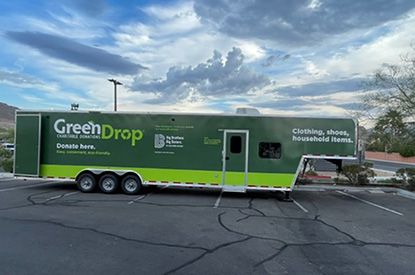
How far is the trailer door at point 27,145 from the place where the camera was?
474 inches

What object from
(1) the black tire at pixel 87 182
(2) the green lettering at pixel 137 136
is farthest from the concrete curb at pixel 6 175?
(2) the green lettering at pixel 137 136

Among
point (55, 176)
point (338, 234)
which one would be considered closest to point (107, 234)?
point (338, 234)

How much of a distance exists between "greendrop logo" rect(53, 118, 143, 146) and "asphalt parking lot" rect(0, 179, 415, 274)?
2191 mm

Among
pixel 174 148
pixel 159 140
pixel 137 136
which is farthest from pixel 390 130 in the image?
pixel 137 136

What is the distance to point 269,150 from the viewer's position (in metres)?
11.3

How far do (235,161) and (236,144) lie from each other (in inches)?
23.9

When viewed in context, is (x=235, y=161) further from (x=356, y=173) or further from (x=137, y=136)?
(x=356, y=173)

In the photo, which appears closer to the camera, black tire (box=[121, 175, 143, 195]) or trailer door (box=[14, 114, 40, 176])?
black tire (box=[121, 175, 143, 195])

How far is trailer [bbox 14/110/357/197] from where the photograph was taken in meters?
11.1

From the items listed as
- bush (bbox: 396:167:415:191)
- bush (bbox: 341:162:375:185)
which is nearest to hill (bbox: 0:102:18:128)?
bush (bbox: 341:162:375:185)

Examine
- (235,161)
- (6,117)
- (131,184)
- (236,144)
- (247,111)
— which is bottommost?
(131,184)

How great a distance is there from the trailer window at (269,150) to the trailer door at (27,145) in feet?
27.3

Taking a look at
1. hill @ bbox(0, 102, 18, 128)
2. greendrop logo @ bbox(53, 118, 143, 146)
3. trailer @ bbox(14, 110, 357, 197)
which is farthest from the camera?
hill @ bbox(0, 102, 18, 128)

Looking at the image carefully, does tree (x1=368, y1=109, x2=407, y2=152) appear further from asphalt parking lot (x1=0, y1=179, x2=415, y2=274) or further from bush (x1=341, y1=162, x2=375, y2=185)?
asphalt parking lot (x1=0, y1=179, x2=415, y2=274)
